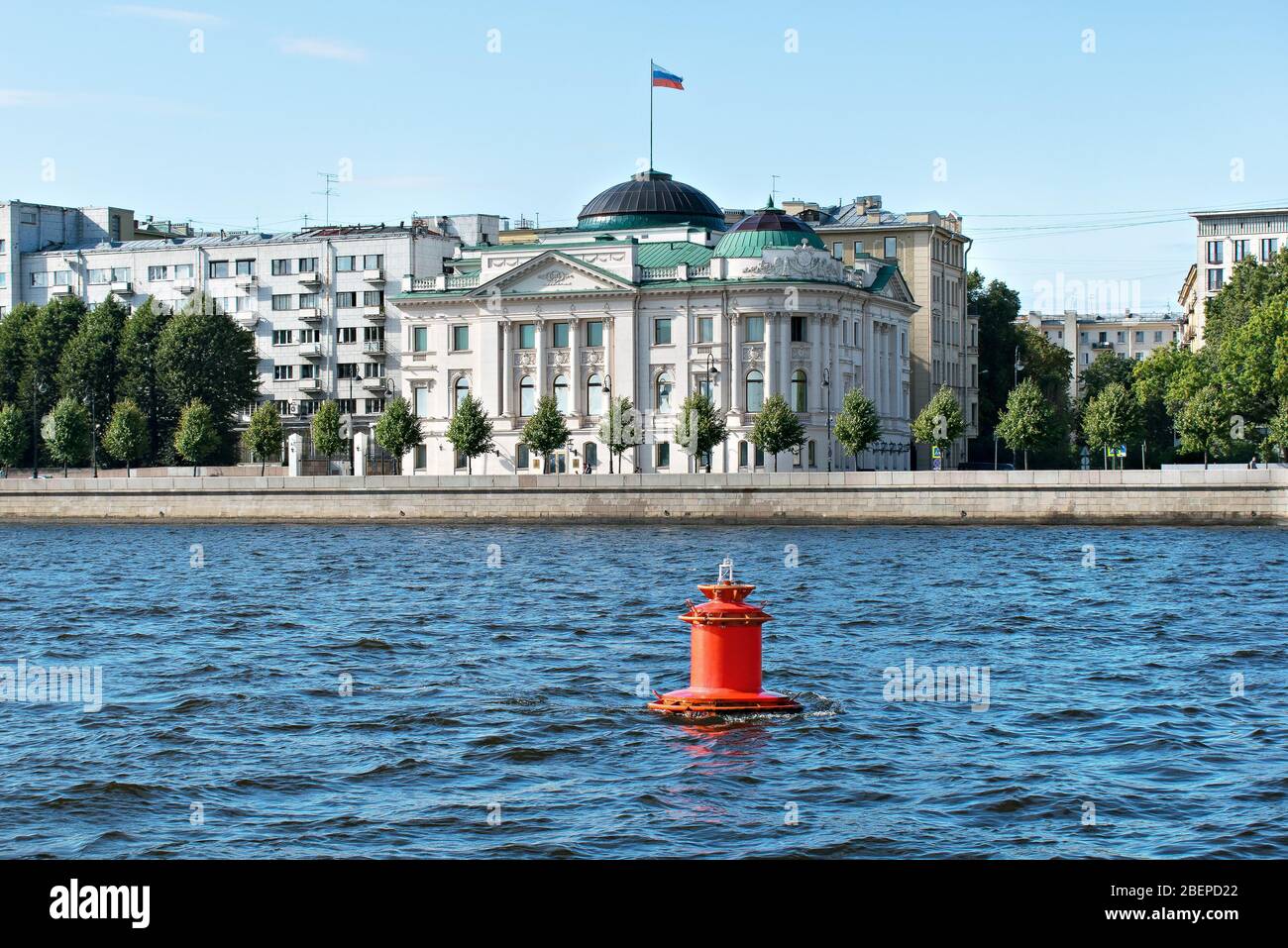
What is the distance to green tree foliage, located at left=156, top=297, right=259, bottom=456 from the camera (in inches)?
3691

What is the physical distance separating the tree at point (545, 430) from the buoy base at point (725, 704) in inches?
2495

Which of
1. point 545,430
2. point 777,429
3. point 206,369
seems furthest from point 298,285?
point 777,429

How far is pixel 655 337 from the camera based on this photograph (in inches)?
3356

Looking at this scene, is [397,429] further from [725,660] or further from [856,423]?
[725,660]

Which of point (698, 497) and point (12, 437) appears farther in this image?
point (12, 437)

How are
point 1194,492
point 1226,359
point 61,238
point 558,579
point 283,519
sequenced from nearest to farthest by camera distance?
point 558,579, point 1194,492, point 283,519, point 1226,359, point 61,238

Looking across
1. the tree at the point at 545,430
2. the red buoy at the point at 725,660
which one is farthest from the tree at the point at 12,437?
the red buoy at the point at 725,660

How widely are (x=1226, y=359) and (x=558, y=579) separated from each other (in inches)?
1779

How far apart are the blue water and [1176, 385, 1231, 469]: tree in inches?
1476

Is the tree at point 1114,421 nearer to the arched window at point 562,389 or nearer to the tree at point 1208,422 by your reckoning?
the tree at point 1208,422

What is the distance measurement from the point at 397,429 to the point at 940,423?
2566 centimetres

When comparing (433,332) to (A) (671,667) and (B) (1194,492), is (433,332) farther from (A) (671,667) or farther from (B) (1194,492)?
(A) (671,667)
